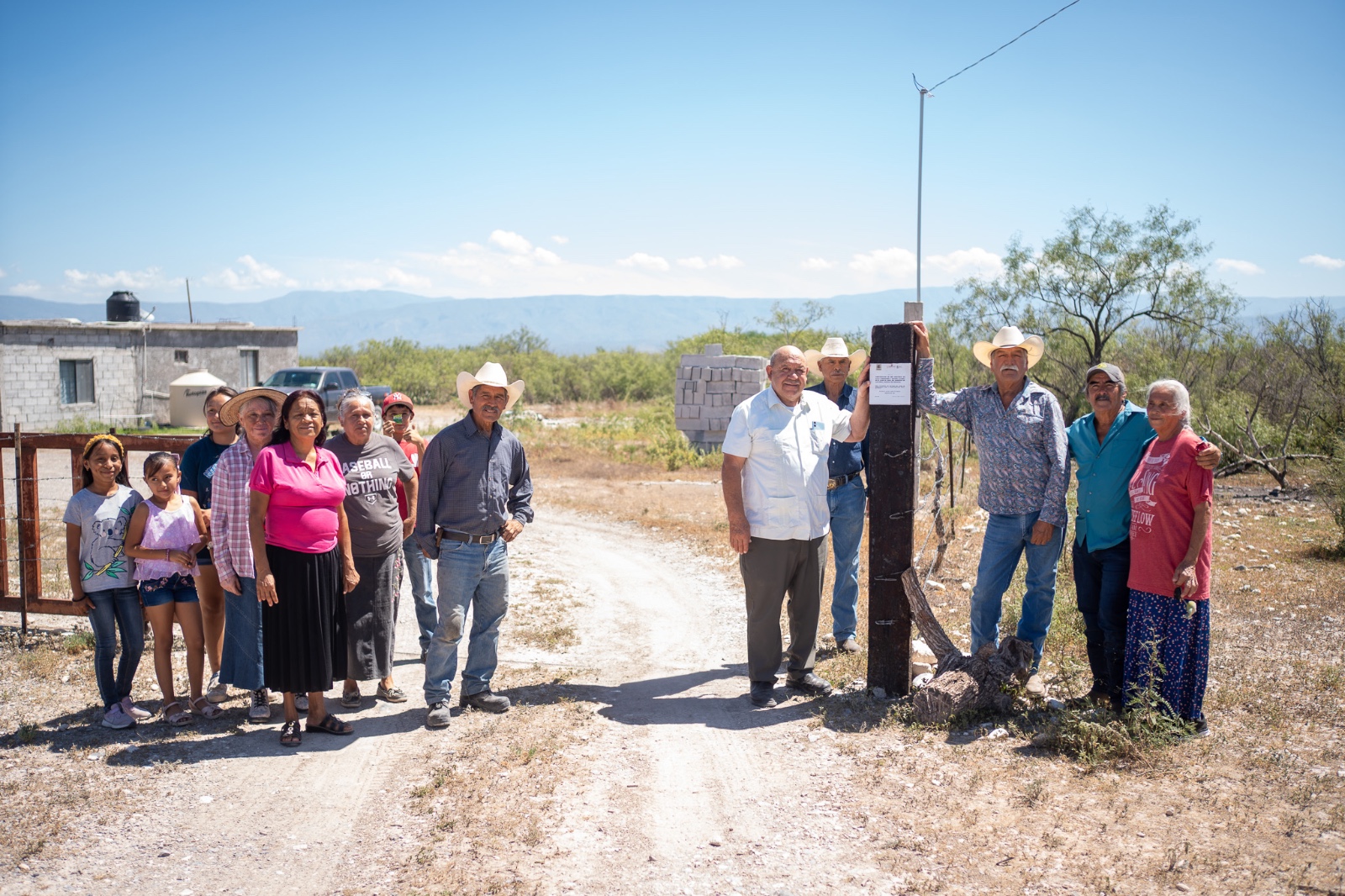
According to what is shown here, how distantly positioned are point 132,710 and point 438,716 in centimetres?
167

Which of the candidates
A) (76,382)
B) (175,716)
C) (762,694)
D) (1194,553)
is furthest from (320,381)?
(1194,553)

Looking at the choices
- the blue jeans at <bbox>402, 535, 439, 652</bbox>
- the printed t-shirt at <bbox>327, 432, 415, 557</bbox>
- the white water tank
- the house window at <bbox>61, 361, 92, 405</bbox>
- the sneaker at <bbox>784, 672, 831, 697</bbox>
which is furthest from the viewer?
the white water tank

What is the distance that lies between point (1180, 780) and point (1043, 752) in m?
0.61

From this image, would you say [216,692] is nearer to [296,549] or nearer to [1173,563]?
[296,549]

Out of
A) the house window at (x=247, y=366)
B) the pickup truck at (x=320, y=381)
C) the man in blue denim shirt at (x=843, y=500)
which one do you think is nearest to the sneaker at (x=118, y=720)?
the man in blue denim shirt at (x=843, y=500)

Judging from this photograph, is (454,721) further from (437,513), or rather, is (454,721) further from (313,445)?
(313,445)

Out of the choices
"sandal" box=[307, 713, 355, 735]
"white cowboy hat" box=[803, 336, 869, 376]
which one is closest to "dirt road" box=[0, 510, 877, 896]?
"sandal" box=[307, 713, 355, 735]

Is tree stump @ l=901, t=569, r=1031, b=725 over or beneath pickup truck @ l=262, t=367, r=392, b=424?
beneath

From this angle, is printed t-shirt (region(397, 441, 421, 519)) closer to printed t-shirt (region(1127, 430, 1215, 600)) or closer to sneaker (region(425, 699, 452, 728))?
sneaker (region(425, 699, 452, 728))

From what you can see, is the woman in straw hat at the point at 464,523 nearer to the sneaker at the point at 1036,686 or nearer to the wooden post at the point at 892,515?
the wooden post at the point at 892,515

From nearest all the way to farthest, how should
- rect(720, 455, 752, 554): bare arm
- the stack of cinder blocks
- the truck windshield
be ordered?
rect(720, 455, 752, 554): bare arm
the stack of cinder blocks
the truck windshield

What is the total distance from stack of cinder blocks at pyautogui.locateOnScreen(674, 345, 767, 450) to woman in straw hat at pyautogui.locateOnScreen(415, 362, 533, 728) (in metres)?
15.3

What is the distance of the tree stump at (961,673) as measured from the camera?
193 inches

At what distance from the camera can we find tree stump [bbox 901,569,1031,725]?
489cm
